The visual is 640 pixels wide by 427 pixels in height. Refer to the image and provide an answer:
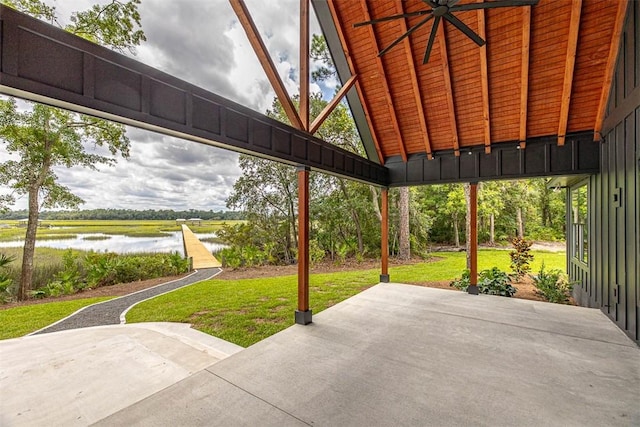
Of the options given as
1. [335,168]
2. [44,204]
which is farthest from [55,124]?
[335,168]

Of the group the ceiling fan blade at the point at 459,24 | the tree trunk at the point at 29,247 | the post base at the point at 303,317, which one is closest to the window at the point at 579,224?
the ceiling fan blade at the point at 459,24

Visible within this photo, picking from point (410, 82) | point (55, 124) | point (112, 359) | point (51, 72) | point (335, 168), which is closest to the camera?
point (51, 72)

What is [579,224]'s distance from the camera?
7.28 m

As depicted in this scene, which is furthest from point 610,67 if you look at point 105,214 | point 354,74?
point 105,214

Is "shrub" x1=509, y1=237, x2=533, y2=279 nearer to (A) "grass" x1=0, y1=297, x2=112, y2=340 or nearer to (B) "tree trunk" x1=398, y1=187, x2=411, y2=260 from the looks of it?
(B) "tree trunk" x1=398, y1=187, x2=411, y2=260

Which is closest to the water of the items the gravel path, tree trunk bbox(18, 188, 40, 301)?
tree trunk bbox(18, 188, 40, 301)

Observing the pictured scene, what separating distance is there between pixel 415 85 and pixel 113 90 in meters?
5.68

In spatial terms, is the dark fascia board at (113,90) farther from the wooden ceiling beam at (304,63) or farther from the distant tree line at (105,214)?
the distant tree line at (105,214)

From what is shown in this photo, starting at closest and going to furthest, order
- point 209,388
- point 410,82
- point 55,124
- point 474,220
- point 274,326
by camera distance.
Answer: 1. point 209,388
2. point 274,326
3. point 410,82
4. point 474,220
5. point 55,124

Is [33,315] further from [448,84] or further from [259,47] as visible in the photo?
[448,84]

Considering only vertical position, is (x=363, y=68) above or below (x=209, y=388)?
above

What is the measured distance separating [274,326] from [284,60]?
8262mm

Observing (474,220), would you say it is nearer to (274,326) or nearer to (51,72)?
(274,326)

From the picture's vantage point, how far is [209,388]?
9.65ft
